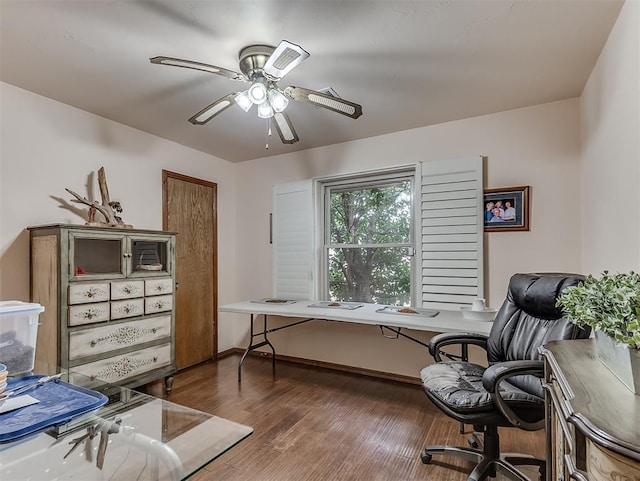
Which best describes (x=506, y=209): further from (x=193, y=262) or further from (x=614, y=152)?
(x=193, y=262)

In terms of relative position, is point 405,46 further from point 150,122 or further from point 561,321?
point 150,122

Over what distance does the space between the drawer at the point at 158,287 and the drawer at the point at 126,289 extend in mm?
43

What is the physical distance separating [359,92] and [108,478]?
8.33ft

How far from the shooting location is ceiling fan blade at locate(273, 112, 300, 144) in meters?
2.06

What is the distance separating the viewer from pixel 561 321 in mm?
1643

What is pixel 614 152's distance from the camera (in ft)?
5.90

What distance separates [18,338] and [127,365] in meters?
1.15

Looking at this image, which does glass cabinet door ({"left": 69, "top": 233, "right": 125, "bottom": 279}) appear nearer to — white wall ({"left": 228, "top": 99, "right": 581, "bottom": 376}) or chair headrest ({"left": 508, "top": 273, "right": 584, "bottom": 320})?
white wall ({"left": 228, "top": 99, "right": 581, "bottom": 376})

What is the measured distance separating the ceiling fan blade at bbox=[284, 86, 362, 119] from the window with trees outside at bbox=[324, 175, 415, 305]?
165 cm

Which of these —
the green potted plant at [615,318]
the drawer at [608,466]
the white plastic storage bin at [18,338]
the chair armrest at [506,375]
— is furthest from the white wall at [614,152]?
the white plastic storage bin at [18,338]

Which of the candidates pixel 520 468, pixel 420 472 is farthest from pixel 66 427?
pixel 520 468

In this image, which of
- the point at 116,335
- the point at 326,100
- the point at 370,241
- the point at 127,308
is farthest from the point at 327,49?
the point at 116,335

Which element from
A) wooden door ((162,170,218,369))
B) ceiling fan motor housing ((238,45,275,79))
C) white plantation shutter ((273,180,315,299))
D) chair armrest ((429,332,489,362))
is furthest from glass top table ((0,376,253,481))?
white plantation shutter ((273,180,315,299))

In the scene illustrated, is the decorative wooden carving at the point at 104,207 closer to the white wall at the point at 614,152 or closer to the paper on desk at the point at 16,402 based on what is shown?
the paper on desk at the point at 16,402
